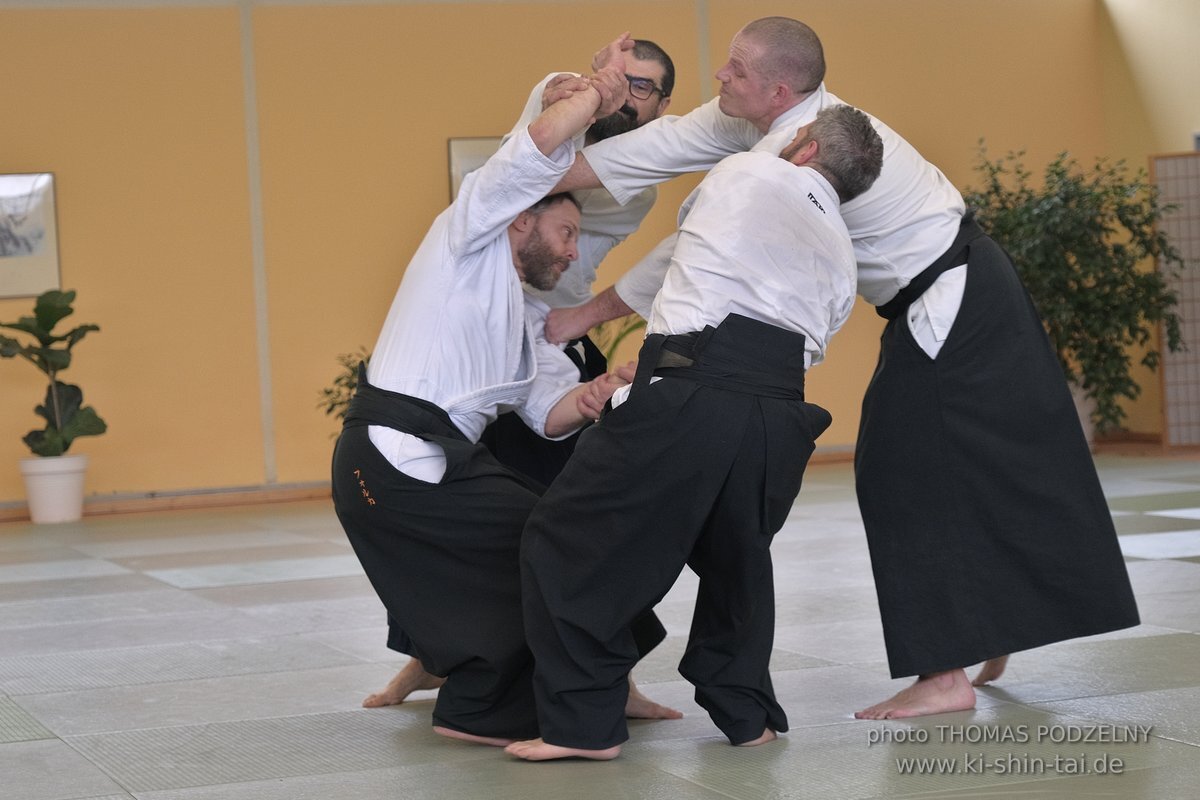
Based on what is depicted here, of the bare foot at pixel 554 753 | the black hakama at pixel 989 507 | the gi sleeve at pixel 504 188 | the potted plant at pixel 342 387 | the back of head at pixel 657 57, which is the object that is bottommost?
the potted plant at pixel 342 387

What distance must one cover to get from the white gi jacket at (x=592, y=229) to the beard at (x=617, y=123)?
5.6 inches

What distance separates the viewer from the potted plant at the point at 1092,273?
10125mm

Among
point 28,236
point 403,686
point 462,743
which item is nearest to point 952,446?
point 462,743

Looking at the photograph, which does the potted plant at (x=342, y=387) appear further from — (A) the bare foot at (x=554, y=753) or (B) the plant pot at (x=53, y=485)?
(A) the bare foot at (x=554, y=753)

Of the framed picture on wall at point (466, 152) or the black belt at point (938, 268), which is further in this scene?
the framed picture on wall at point (466, 152)

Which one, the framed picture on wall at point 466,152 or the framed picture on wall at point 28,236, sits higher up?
the framed picture on wall at point 466,152

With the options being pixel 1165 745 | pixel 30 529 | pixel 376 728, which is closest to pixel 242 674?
pixel 376 728

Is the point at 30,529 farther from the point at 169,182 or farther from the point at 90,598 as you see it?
the point at 90,598

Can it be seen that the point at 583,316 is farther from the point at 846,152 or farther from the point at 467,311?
the point at 846,152

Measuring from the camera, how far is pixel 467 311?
3.11 m

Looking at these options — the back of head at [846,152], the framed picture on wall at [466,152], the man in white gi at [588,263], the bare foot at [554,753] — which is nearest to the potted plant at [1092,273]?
the framed picture on wall at [466,152]

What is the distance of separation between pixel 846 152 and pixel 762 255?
300mm

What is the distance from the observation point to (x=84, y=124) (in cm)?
1003

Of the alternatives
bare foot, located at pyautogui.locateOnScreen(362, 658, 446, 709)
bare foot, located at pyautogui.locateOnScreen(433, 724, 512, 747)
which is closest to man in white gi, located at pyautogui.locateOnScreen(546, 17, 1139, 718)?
bare foot, located at pyautogui.locateOnScreen(433, 724, 512, 747)
